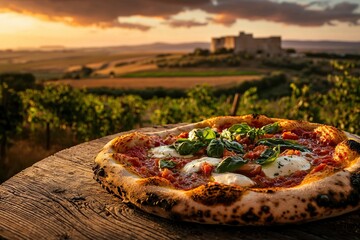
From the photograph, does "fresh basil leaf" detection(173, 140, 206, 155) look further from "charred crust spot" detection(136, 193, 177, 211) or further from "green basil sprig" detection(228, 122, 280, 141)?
"charred crust spot" detection(136, 193, 177, 211)

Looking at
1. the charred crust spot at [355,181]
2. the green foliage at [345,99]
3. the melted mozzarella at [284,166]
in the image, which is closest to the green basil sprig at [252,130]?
the melted mozzarella at [284,166]

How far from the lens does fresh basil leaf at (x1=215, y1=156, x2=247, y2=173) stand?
441 cm

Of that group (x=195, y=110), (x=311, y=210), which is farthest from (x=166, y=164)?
(x=195, y=110)

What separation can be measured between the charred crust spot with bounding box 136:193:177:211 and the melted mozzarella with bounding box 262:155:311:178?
46.6 inches

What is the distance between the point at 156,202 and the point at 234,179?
0.83 m

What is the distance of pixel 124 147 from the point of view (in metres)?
5.44

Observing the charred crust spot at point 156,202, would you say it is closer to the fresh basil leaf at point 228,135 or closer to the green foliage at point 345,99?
the fresh basil leaf at point 228,135

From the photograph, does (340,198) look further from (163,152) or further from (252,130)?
(163,152)

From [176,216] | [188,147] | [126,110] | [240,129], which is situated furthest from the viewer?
[126,110]

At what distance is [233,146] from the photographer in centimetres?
509

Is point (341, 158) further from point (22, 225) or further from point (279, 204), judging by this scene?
point (22, 225)

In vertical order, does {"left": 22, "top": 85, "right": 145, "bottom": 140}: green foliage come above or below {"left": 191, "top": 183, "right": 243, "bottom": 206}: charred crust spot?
below

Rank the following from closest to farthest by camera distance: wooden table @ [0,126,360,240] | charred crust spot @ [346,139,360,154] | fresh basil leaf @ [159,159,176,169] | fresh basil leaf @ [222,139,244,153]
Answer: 1. wooden table @ [0,126,360,240]
2. fresh basil leaf @ [159,159,176,169]
3. charred crust spot @ [346,139,360,154]
4. fresh basil leaf @ [222,139,244,153]

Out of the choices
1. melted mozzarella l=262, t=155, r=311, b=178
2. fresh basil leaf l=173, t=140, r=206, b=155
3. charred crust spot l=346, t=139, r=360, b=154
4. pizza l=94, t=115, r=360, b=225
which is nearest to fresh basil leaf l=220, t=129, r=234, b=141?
pizza l=94, t=115, r=360, b=225
